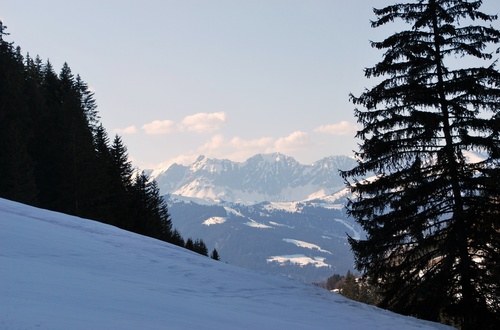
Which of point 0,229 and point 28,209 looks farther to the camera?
point 28,209

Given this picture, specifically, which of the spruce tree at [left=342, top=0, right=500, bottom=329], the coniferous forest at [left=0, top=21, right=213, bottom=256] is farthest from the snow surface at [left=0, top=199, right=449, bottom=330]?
the coniferous forest at [left=0, top=21, right=213, bottom=256]

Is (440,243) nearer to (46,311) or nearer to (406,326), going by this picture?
(406,326)

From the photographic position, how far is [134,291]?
25.6 ft

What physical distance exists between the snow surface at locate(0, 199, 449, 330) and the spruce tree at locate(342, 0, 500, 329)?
13.1ft

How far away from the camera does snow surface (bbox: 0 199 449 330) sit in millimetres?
6008

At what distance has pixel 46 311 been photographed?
18.3ft

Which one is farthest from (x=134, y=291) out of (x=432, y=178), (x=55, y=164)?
(x=55, y=164)

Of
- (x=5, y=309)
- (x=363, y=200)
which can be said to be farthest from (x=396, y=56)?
(x=5, y=309)

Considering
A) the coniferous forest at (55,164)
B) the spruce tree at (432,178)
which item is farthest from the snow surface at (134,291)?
the coniferous forest at (55,164)

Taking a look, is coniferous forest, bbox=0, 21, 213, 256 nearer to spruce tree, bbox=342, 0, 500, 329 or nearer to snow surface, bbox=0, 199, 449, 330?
snow surface, bbox=0, 199, 449, 330

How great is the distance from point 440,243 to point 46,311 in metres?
11.3

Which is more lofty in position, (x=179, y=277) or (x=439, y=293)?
(x=439, y=293)

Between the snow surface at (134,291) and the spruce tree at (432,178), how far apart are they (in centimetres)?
398

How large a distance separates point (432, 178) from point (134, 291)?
31.9 ft
